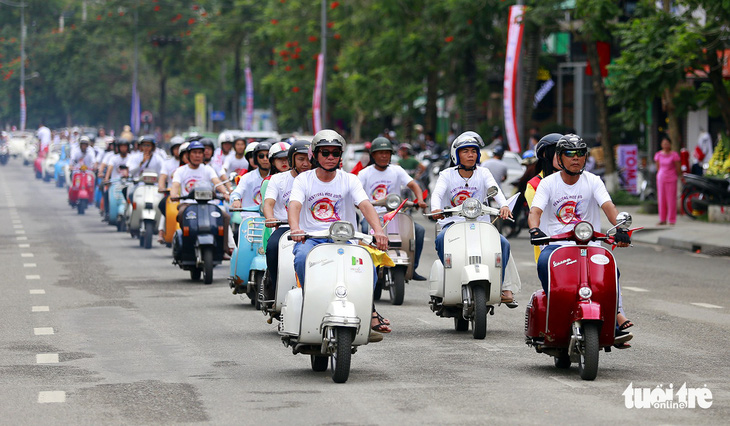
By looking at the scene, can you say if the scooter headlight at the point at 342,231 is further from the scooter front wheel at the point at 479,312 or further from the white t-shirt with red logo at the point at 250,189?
the white t-shirt with red logo at the point at 250,189

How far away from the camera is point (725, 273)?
1916 centimetres

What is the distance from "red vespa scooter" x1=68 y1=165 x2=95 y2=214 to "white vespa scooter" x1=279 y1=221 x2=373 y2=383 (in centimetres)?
2426

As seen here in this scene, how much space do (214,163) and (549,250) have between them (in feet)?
51.1

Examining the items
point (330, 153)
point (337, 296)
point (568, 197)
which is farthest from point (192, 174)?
point (337, 296)

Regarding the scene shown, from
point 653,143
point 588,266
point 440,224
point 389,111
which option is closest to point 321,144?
point 588,266

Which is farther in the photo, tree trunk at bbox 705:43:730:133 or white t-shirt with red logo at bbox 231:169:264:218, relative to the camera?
tree trunk at bbox 705:43:730:133

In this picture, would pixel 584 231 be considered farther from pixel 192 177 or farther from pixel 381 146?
pixel 192 177

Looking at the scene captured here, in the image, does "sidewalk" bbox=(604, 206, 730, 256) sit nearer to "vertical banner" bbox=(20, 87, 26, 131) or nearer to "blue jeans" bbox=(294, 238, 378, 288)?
"blue jeans" bbox=(294, 238, 378, 288)

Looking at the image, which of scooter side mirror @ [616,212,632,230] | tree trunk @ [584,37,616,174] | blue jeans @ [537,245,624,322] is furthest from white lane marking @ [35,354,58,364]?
tree trunk @ [584,37,616,174]

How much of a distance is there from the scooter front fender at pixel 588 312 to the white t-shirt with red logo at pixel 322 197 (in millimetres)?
1702

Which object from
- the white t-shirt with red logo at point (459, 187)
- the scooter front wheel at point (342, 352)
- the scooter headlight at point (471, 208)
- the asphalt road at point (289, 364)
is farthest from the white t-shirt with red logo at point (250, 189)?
the scooter front wheel at point (342, 352)

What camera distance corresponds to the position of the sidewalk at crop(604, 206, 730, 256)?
2283cm

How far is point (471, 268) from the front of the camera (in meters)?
11.8

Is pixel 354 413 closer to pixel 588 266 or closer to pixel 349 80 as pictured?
pixel 588 266
